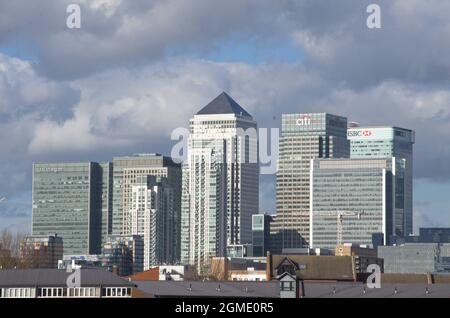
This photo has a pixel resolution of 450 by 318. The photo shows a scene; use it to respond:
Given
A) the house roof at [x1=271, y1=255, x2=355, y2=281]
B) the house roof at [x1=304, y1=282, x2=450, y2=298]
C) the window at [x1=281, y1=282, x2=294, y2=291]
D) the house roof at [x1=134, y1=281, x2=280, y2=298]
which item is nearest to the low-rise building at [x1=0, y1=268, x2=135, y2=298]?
the house roof at [x1=134, y1=281, x2=280, y2=298]

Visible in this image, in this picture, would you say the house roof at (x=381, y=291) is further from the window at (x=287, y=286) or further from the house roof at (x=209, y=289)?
the house roof at (x=209, y=289)

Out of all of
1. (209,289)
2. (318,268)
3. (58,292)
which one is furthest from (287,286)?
(318,268)

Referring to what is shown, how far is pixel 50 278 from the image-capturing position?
8425 cm

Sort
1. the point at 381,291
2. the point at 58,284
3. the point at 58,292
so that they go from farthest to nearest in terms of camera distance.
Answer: the point at 381,291
the point at 58,292
the point at 58,284

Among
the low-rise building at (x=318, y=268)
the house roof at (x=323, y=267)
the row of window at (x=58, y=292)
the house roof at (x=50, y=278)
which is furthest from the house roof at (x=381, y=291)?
the house roof at (x=323, y=267)

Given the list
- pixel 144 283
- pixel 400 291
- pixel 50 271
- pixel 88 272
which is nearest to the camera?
pixel 50 271

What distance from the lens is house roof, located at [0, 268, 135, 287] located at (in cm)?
8038

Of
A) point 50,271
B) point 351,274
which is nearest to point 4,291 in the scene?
point 50,271

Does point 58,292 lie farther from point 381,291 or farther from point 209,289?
point 209,289

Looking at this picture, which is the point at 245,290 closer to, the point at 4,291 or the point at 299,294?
the point at 299,294

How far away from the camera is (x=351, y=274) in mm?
185125

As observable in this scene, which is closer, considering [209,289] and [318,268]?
[209,289]

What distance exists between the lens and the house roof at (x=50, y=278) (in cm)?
8038
